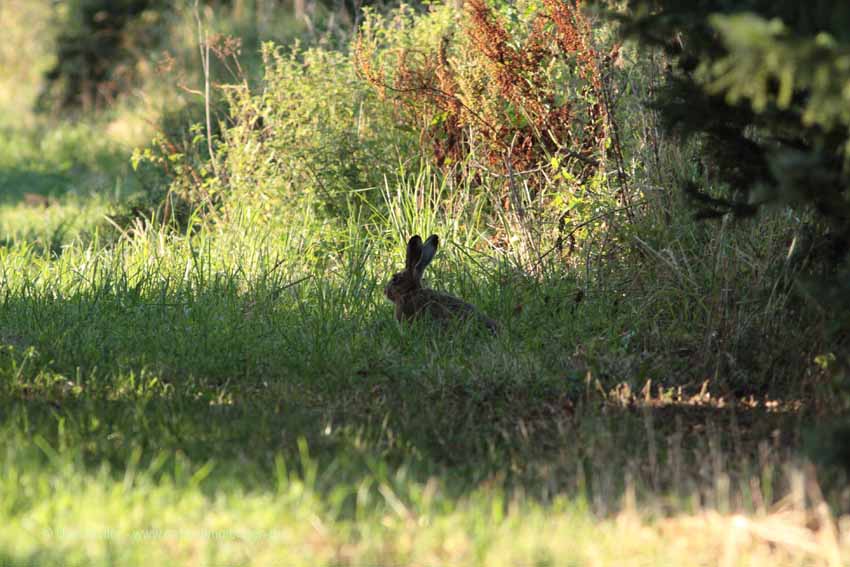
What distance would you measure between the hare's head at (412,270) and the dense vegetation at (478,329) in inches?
6.9

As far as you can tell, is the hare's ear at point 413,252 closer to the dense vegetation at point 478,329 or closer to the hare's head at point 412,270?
the hare's head at point 412,270

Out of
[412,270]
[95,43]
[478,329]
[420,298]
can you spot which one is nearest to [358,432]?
[478,329]

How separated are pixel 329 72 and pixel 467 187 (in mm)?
1927

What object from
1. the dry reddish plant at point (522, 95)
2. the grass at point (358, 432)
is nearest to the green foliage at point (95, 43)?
the dry reddish plant at point (522, 95)

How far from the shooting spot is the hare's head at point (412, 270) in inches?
Answer: 264

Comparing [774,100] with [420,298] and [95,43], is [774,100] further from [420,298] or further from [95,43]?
[95,43]

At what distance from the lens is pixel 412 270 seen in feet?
22.1

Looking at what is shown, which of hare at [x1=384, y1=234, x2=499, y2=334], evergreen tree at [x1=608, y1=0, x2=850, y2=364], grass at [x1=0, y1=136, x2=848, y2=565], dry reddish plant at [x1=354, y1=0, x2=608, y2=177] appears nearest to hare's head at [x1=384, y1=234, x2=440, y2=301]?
hare at [x1=384, y1=234, x2=499, y2=334]

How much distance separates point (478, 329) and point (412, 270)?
73 centimetres

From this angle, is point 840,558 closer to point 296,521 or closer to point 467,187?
point 296,521

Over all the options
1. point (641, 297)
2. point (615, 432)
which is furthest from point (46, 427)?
point (641, 297)

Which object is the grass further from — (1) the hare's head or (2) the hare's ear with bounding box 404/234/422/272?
(2) the hare's ear with bounding box 404/234/422/272

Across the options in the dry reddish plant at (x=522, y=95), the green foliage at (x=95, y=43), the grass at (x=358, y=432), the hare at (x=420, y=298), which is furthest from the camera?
the green foliage at (x=95, y=43)

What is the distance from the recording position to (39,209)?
12.5m
